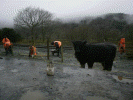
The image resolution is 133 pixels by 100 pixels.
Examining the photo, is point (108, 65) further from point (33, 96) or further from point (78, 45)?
point (33, 96)

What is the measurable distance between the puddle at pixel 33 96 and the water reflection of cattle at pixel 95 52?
285cm

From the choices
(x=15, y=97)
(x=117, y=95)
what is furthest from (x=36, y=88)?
(x=117, y=95)

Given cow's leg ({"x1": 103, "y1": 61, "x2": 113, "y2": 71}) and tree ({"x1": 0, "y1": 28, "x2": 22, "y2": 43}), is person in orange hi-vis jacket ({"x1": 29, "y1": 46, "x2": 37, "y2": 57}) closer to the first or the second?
cow's leg ({"x1": 103, "y1": 61, "x2": 113, "y2": 71})

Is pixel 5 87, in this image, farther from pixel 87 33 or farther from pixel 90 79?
pixel 87 33

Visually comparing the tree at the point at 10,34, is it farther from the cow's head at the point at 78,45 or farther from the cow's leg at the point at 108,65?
the cow's leg at the point at 108,65

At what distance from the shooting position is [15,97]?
11.7ft

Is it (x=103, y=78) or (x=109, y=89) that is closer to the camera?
(x=109, y=89)

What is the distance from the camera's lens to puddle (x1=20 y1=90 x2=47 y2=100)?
3514 millimetres

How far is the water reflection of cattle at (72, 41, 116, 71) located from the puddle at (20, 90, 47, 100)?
9.35ft

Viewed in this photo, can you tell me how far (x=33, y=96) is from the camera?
143 inches

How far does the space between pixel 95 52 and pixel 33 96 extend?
140 inches

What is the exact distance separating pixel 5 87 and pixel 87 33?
730 inches

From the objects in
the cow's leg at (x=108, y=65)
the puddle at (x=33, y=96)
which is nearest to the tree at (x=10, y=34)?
the cow's leg at (x=108, y=65)

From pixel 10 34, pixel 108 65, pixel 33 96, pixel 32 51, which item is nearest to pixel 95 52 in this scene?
pixel 108 65
